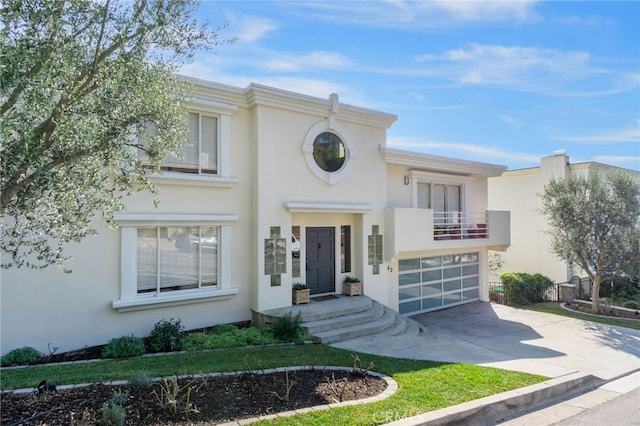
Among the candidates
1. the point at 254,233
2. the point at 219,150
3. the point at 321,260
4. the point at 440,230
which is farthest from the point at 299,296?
the point at 440,230

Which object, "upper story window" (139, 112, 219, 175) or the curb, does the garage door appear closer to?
the curb

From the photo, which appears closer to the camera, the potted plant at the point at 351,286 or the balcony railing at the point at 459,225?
the potted plant at the point at 351,286

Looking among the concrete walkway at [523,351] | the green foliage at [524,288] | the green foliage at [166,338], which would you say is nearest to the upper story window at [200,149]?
the green foliage at [166,338]

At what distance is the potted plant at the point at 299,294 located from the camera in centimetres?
1152

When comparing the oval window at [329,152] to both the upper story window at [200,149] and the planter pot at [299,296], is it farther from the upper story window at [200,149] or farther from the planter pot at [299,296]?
the planter pot at [299,296]

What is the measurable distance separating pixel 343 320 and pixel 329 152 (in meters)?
5.66

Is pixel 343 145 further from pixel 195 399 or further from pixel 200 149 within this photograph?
pixel 195 399

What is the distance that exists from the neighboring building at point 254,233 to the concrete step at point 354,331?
1.84 m

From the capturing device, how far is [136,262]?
9.36 metres

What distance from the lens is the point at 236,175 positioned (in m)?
10.9

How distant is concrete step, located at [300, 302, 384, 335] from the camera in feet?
33.1

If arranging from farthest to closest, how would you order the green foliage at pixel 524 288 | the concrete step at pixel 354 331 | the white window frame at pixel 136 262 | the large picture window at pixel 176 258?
the green foliage at pixel 524 288 < the concrete step at pixel 354 331 < the large picture window at pixel 176 258 < the white window frame at pixel 136 262

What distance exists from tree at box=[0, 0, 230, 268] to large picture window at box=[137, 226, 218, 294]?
418cm

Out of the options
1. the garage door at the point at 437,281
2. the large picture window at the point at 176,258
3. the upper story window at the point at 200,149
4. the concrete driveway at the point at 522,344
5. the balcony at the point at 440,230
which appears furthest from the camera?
the garage door at the point at 437,281
